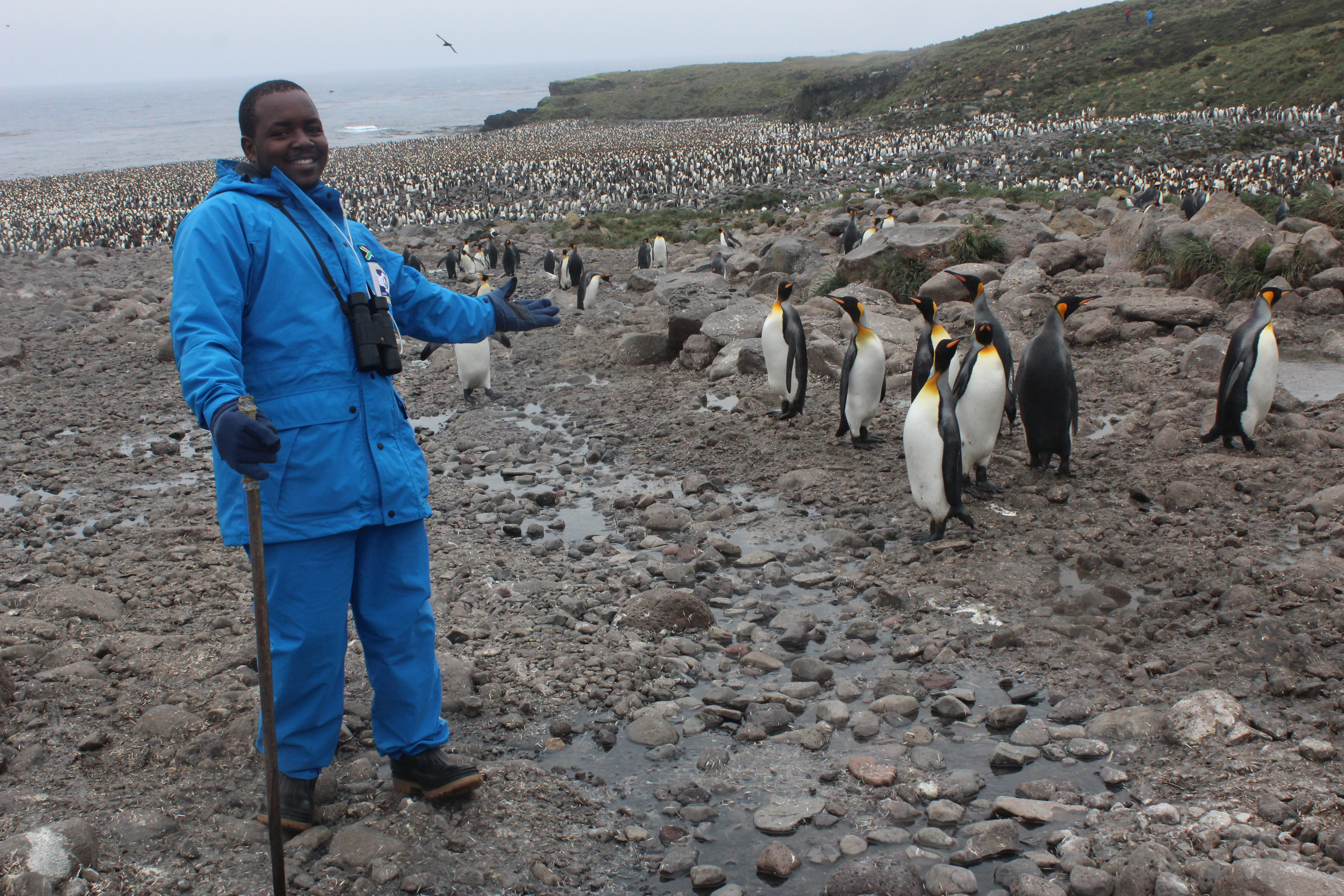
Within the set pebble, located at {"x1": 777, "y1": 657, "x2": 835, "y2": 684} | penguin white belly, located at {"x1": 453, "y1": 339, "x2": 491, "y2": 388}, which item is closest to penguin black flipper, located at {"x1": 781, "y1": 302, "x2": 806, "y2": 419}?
penguin white belly, located at {"x1": 453, "y1": 339, "x2": 491, "y2": 388}

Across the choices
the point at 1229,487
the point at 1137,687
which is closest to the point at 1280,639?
the point at 1137,687

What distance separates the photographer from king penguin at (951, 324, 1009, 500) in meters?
5.43

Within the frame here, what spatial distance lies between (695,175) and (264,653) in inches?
1162

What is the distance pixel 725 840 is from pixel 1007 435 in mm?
4620

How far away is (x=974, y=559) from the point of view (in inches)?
181

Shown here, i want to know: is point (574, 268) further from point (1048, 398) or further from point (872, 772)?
point (872, 772)

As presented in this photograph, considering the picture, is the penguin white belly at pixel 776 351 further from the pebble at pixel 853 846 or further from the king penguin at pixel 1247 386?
the pebble at pixel 853 846

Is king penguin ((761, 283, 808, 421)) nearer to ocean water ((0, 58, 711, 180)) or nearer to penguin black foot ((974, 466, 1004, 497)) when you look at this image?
penguin black foot ((974, 466, 1004, 497))

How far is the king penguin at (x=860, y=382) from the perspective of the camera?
633 cm

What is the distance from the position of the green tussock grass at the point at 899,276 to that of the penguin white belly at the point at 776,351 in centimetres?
336

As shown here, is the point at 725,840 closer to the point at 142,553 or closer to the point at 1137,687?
the point at 1137,687

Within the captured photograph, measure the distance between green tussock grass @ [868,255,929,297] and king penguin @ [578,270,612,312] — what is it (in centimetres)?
366

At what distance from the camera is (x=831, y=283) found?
10898 mm

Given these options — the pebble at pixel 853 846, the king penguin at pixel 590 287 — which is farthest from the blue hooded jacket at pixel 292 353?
the king penguin at pixel 590 287
